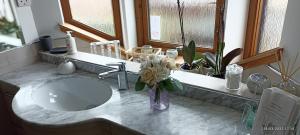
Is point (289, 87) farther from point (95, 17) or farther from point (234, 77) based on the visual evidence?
point (95, 17)

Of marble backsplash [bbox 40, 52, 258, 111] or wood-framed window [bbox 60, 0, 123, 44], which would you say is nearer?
marble backsplash [bbox 40, 52, 258, 111]

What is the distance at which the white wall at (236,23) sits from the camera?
1.89 m

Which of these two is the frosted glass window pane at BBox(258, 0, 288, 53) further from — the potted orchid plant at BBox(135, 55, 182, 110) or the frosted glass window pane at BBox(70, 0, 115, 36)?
the frosted glass window pane at BBox(70, 0, 115, 36)

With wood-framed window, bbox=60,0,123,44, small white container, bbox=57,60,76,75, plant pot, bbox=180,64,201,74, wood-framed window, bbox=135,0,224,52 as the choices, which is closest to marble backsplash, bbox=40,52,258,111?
plant pot, bbox=180,64,201,74

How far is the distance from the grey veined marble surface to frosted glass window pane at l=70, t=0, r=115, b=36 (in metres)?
1.37

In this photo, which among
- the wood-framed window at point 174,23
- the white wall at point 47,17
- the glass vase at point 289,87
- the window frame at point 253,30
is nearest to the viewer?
the glass vase at point 289,87

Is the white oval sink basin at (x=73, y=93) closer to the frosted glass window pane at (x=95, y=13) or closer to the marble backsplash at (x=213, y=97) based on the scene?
the marble backsplash at (x=213, y=97)

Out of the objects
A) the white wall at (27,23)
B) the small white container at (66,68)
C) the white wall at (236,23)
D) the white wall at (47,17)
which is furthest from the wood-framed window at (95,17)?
the white wall at (236,23)

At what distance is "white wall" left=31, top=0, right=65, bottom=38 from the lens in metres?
1.65

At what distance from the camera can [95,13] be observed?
2.42 m

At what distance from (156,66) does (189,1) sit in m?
1.37

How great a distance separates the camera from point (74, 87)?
4.81 feet

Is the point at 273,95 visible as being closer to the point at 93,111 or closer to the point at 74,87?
the point at 93,111

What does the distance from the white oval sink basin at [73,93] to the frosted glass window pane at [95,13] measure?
1131 mm
